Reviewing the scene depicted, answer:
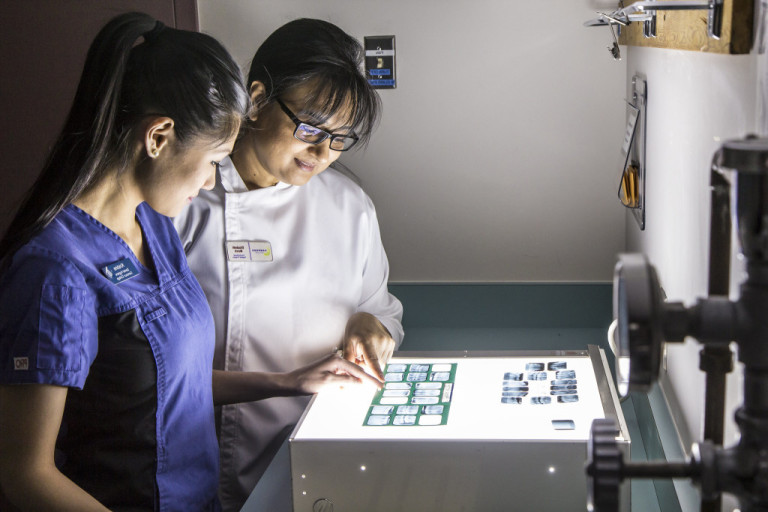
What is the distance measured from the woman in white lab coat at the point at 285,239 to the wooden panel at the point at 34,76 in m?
0.54

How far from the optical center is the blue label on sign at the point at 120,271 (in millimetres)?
1298

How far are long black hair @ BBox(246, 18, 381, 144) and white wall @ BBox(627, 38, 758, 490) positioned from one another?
2.25 feet

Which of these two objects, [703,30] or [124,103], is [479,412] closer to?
[703,30]

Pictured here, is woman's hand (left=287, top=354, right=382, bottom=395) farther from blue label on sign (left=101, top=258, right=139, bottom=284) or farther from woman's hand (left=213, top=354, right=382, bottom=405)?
blue label on sign (left=101, top=258, right=139, bottom=284)

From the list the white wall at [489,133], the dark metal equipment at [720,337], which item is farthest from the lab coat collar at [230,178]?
the dark metal equipment at [720,337]

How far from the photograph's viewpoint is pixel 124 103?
131 cm

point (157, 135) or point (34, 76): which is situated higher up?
point (34, 76)

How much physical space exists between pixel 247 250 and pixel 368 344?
40cm

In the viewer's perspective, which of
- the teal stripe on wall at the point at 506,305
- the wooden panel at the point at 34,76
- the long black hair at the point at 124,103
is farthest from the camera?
the teal stripe on wall at the point at 506,305

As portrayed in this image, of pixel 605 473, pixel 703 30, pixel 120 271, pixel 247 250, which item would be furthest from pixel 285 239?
pixel 605 473

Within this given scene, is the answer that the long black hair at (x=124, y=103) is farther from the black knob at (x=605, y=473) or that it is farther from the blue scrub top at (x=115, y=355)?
the black knob at (x=605, y=473)

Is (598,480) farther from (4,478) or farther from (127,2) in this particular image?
(127,2)

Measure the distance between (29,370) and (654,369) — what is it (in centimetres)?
91

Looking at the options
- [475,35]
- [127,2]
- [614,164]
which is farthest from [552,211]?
[127,2]
